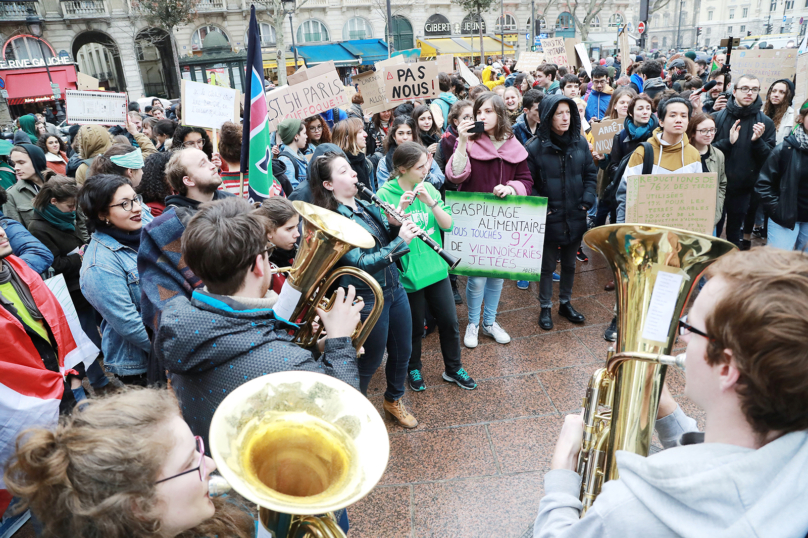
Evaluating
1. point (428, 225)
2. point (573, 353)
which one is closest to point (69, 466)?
point (428, 225)

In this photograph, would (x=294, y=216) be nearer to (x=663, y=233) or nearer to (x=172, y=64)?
(x=663, y=233)

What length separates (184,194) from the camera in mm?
2965

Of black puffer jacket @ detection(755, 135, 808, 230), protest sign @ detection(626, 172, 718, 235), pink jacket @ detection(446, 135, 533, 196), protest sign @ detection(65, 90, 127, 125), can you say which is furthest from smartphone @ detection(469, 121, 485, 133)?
protest sign @ detection(65, 90, 127, 125)

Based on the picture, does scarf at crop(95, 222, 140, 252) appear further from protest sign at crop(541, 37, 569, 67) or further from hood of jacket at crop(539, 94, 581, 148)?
protest sign at crop(541, 37, 569, 67)

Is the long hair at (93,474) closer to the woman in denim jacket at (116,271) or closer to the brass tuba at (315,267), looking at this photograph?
the brass tuba at (315,267)

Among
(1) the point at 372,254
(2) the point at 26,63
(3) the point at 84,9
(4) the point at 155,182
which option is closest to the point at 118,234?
(4) the point at 155,182

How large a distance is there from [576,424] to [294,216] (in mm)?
1885

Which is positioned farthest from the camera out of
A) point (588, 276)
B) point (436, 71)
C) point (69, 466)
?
point (436, 71)

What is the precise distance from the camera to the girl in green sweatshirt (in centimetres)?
327

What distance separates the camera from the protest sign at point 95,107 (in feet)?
22.0

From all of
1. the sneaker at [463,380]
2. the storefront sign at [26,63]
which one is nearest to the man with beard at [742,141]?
the sneaker at [463,380]

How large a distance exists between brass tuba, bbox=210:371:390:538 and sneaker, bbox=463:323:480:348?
9.76ft

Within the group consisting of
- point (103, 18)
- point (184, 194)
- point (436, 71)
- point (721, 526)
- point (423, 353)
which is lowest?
point (423, 353)

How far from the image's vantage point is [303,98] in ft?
18.6
